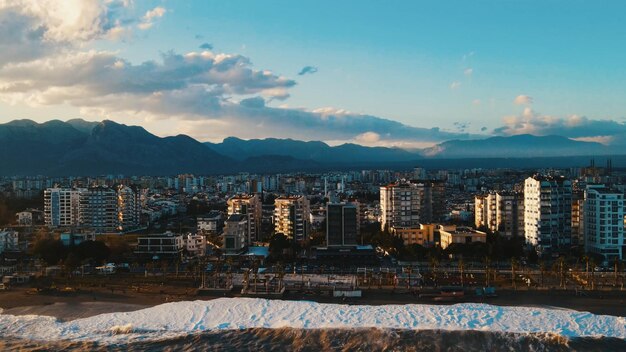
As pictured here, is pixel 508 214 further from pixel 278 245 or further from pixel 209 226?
pixel 209 226

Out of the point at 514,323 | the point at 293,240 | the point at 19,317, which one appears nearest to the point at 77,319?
the point at 19,317

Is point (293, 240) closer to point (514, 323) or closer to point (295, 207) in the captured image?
point (295, 207)

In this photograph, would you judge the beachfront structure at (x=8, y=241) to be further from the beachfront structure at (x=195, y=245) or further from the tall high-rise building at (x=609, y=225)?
the tall high-rise building at (x=609, y=225)

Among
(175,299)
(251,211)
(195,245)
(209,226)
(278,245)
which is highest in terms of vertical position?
(251,211)

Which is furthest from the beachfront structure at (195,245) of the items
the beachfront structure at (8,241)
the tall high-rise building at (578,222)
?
the tall high-rise building at (578,222)

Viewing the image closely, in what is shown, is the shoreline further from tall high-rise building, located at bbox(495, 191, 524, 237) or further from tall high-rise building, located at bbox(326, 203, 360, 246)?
tall high-rise building, located at bbox(495, 191, 524, 237)

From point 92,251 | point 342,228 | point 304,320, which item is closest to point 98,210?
point 92,251

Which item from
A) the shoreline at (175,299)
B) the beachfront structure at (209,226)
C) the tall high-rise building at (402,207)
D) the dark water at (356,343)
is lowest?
the shoreline at (175,299)
